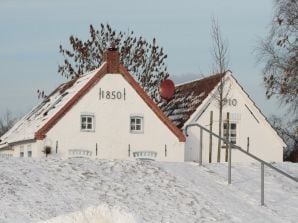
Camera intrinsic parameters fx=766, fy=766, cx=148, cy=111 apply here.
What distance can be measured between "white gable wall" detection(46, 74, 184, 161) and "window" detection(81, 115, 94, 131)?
7.4 inches

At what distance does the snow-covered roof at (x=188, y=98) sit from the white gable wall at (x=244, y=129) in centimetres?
60

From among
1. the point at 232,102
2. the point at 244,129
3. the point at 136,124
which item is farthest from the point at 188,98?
the point at 136,124

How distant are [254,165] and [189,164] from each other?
7.17 feet

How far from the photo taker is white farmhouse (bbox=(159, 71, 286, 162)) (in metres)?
37.6

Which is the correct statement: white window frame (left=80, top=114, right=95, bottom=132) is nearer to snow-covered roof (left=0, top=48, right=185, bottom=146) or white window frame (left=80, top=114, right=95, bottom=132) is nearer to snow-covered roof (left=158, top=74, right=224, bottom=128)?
snow-covered roof (left=0, top=48, right=185, bottom=146)

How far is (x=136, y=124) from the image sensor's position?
35.5 metres

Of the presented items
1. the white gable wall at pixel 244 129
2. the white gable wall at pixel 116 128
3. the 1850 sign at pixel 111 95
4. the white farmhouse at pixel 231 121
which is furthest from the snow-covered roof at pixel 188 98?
the 1850 sign at pixel 111 95

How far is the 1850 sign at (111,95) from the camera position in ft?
115

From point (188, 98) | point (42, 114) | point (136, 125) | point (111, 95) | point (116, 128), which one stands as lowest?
point (116, 128)

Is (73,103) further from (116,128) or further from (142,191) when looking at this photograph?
(142,191)

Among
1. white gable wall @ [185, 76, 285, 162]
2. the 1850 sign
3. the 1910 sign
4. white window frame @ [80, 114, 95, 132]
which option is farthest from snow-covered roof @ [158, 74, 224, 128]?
white window frame @ [80, 114, 95, 132]

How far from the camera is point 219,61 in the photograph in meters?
32.9

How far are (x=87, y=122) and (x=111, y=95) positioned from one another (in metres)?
1.70

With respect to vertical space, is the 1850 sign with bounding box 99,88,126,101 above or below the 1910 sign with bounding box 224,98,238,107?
above
